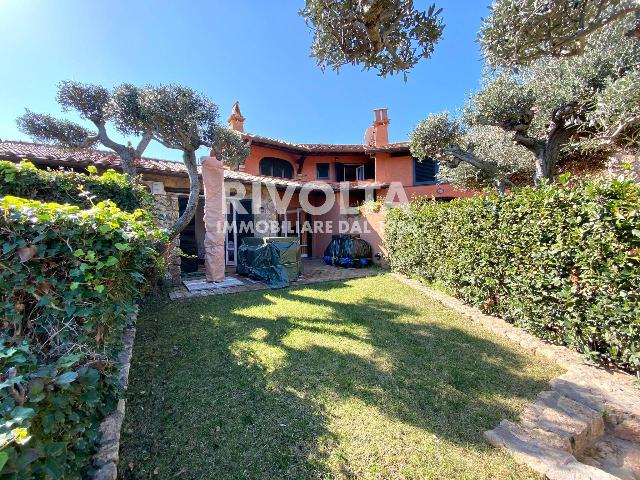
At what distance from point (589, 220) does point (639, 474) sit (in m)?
2.61

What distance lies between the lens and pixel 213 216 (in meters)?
7.80

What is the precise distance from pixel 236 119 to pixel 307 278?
418 inches

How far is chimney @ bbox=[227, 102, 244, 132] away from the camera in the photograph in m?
14.6

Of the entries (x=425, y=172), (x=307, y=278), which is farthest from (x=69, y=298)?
(x=425, y=172)

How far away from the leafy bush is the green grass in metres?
2.47

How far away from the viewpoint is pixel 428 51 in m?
3.85

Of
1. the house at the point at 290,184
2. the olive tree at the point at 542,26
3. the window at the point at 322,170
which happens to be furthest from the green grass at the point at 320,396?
the window at the point at 322,170

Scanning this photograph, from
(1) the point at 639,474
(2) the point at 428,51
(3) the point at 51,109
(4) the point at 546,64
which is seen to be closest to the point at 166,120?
(3) the point at 51,109

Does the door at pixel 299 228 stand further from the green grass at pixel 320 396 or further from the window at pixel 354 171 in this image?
the green grass at pixel 320 396

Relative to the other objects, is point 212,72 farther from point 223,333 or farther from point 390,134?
point 390,134

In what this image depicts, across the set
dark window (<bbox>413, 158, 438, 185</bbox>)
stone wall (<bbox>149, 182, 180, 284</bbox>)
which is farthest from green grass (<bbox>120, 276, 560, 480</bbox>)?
dark window (<bbox>413, 158, 438, 185</bbox>)

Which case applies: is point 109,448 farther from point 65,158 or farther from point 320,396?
point 65,158

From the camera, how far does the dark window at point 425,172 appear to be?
1440 centimetres

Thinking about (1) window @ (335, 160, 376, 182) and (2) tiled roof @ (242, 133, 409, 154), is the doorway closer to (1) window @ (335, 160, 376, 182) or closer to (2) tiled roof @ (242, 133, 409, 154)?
(2) tiled roof @ (242, 133, 409, 154)
